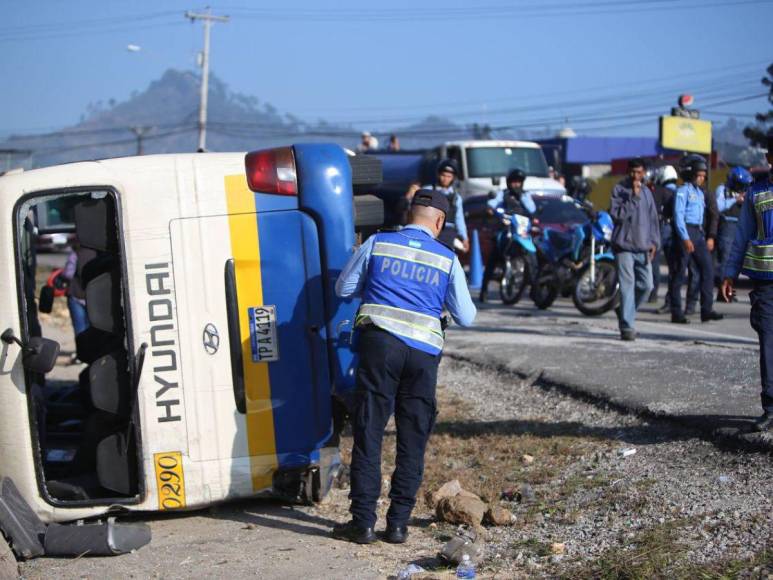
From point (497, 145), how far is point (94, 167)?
2390 cm

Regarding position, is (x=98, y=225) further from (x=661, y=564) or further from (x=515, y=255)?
(x=515, y=255)

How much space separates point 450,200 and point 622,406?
472 centimetres

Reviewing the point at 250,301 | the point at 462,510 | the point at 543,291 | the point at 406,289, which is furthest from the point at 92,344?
the point at 543,291

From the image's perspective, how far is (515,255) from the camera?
14852mm

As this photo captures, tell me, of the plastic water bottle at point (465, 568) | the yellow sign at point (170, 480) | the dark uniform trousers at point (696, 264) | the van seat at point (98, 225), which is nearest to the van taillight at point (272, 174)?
the van seat at point (98, 225)

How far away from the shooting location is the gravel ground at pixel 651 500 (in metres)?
4.81

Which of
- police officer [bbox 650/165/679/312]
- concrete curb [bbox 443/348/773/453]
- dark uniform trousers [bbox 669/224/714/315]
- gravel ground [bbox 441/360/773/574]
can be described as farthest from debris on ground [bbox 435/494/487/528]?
police officer [bbox 650/165/679/312]

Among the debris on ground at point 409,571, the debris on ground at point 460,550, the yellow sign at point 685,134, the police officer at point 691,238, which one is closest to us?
the debris on ground at point 409,571

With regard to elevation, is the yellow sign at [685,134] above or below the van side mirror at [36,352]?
above

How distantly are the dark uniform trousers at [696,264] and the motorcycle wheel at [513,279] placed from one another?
271cm

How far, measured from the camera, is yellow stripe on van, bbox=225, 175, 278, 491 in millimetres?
5512

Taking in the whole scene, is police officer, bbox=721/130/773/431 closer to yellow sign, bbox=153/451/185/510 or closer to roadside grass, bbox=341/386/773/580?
roadside grass, bbox=341/386/773/580

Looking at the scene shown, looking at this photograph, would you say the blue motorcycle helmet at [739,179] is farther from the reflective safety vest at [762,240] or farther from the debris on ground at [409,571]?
the debris on ground at [409,571]

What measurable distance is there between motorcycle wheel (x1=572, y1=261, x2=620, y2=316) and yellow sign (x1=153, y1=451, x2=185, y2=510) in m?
8.52
